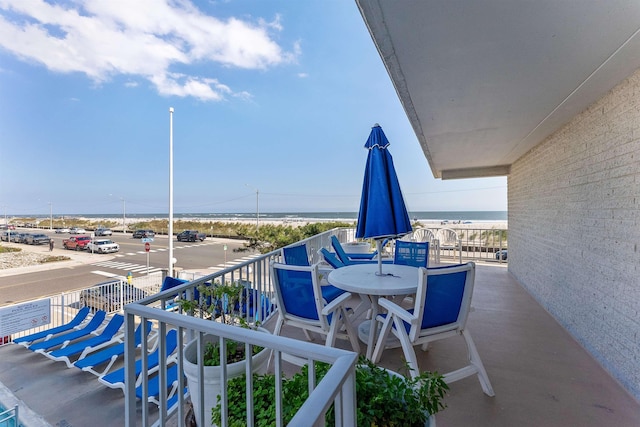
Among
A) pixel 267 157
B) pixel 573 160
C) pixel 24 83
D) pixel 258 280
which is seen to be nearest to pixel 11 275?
pixel 24 83

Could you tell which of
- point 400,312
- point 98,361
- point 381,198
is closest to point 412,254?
point 381,198

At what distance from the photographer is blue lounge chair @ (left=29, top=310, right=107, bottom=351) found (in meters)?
5.53

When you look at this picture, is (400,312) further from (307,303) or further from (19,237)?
(19,237)

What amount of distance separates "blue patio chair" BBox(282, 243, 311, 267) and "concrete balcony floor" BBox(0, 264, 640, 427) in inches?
32.6

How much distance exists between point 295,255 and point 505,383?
2467mm

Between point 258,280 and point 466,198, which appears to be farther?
point 466,198

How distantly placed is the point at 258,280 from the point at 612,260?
11.0ft

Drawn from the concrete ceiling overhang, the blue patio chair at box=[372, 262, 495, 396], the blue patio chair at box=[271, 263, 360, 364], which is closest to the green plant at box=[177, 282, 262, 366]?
the blue patio chair at box=[271, 263, 360, 364]

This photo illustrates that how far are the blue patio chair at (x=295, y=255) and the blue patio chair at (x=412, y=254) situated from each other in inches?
51.8

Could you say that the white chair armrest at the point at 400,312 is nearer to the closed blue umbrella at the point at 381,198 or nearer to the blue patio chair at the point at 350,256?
the closed blue umbrella at the point at 381,198

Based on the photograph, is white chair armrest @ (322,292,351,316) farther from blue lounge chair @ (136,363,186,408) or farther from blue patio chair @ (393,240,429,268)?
blue lounge chair @ (136,363,186,408)

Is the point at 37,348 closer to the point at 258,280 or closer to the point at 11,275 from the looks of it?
the point at 258,280

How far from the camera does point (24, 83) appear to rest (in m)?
13.1

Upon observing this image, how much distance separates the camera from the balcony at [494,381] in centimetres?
175
